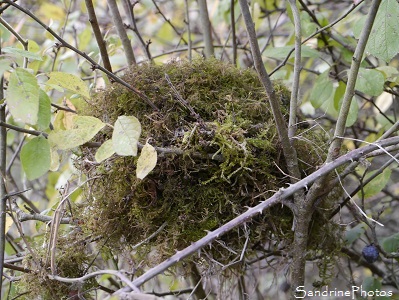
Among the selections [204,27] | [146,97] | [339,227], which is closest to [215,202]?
[146,97]

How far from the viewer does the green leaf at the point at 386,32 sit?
108 centimetres

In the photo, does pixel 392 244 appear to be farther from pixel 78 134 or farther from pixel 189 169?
pixel 78 134

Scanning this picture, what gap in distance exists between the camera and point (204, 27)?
1.69 m

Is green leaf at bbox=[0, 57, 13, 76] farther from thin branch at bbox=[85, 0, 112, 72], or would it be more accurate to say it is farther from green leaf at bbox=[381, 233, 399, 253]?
green leaf at bbox=[381, 233, 399, 253]

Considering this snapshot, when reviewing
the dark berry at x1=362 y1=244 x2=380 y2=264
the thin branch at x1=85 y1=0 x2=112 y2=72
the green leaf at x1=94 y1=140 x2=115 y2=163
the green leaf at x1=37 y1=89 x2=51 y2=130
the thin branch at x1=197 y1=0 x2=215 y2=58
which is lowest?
the dark berry at x1=362 y1=244 x2=380 y2=264

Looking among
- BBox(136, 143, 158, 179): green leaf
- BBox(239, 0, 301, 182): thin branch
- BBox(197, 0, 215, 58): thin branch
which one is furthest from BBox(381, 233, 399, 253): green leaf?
BBox(136, 143, 158, 179): green leaf

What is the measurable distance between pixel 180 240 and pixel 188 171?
17cm

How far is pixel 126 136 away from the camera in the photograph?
32.7 inches

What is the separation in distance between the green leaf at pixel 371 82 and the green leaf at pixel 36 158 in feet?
2.80

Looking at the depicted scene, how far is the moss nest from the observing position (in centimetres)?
109

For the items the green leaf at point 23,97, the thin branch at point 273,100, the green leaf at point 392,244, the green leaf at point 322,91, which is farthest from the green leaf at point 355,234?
the green leaf at point 23,97

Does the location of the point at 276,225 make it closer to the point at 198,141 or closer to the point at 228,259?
the point at 228,259

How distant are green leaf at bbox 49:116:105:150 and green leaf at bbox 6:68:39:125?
83mm

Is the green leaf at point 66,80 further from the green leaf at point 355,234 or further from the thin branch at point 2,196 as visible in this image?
the green leaf at point 355,234
